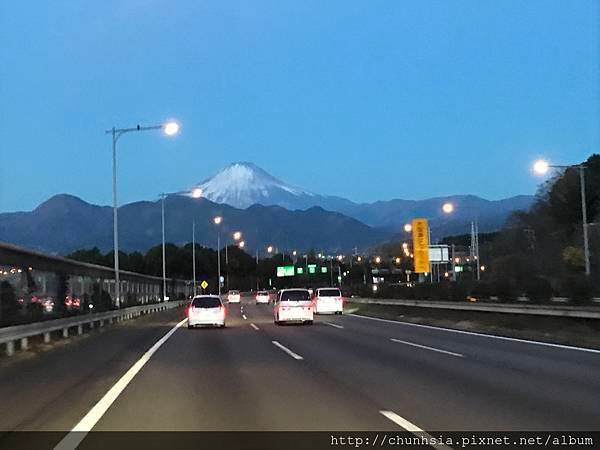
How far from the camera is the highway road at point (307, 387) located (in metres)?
10.5

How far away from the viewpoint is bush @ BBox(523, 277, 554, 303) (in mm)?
37384

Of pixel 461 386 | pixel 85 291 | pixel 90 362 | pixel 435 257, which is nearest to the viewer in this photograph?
pixel 461 386

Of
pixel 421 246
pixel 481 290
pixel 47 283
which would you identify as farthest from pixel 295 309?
pixel 421 246

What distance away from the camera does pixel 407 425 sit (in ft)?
→ 32.7

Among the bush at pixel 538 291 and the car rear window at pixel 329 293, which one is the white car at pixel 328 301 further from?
the bush at pixel 538 291

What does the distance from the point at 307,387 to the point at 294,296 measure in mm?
23408

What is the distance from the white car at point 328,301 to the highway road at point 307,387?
24160mm

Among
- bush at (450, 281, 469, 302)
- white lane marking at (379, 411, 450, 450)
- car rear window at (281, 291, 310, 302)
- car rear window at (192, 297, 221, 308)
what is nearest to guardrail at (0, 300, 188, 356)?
car rear window at (192, 297, 221, 308)

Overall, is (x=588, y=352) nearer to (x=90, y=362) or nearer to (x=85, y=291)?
(x=90, y=362)

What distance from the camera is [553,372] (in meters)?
15.7

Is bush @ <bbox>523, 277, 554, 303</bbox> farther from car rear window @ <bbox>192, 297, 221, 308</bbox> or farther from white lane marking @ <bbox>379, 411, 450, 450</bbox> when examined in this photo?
white lane marking @ <bbox>379, 411, 450, 450</bbox>

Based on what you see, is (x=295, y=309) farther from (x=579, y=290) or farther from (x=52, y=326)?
(x=52, y=326)

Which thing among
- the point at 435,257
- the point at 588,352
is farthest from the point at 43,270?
the point at 435,257

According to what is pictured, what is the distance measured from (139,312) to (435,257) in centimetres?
4220
